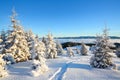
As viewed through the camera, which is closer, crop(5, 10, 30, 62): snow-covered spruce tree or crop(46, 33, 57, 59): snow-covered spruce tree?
crop(5, 10, 30, 62): snow-covered spruce tree

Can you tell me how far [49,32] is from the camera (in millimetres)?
60625

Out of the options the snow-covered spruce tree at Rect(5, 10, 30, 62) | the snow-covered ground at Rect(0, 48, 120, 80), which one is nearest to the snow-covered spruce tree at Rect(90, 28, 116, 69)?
the snow-covered ground at Rect(0, 48, 120, 80)

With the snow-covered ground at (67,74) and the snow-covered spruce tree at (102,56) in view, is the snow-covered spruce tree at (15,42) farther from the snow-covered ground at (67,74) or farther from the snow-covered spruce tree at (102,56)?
the snow-covered spruce tree at (102,56)

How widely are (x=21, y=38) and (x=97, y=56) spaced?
16230 millimetres

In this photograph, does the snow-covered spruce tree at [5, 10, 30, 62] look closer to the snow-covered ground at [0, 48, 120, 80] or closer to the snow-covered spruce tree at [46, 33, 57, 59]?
the snow-covered ground at [0, 48, 120, 80]

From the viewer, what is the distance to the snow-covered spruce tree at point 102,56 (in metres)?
32.2

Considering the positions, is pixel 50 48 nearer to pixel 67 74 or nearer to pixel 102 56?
pixel 102 56

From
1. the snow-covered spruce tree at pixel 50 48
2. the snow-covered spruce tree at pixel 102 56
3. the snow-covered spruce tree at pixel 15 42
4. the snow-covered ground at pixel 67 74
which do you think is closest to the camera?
the snow-covered ground at pixel 67 74

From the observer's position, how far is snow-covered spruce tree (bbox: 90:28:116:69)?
106 ft

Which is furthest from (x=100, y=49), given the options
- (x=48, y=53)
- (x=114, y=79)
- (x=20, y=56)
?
(x=48, y=53)

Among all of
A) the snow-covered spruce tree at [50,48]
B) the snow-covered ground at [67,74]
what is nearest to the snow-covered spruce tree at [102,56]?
the snow-covered ground at [67,74]

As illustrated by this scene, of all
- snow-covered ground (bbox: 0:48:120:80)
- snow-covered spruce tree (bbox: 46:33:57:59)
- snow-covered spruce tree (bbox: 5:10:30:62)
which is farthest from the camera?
snow-covered spruce tree (bbox: 46:33:57:59)

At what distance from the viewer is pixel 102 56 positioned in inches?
1277

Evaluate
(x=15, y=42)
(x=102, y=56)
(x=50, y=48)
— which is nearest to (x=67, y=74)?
(x=102, y=56)
